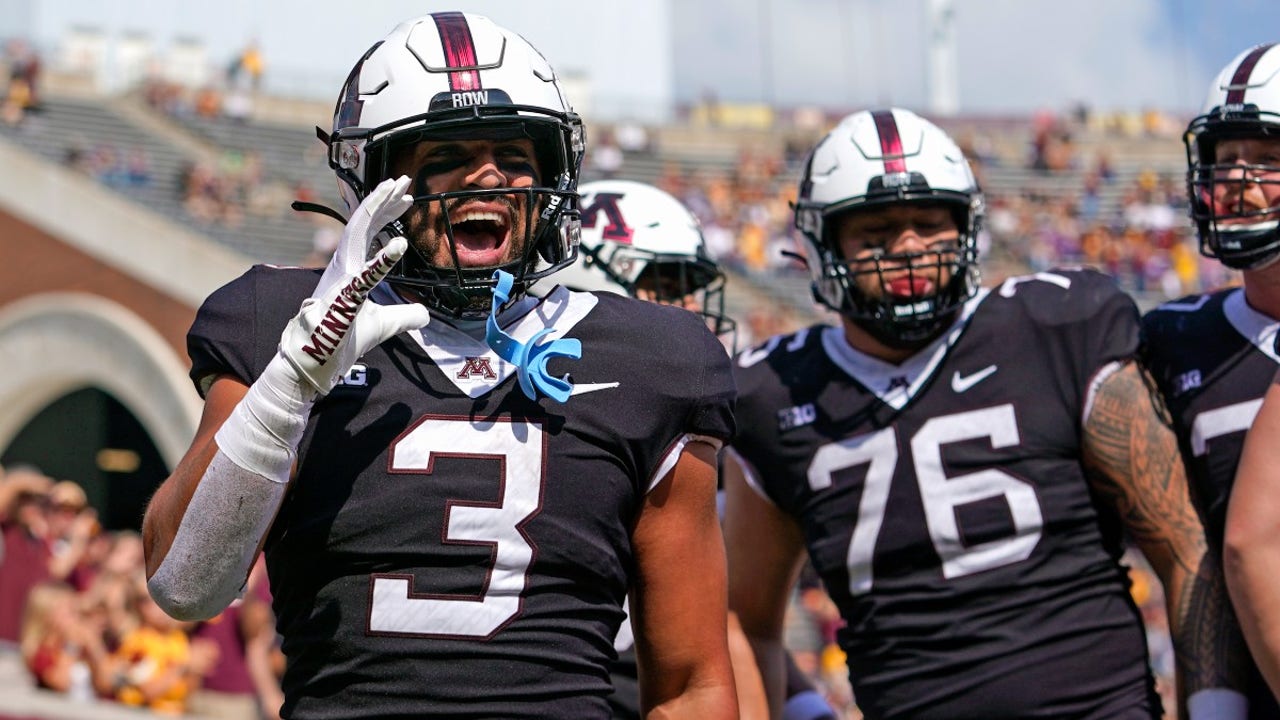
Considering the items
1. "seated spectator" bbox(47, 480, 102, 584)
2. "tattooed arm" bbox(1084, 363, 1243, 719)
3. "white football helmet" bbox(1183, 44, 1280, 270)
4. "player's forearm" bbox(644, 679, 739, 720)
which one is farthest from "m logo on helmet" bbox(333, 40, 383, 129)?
"seated spectator" bbox(47, 480, 102, 584)

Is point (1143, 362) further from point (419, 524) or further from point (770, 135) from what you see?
point (770, 135)

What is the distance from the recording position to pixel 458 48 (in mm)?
2785

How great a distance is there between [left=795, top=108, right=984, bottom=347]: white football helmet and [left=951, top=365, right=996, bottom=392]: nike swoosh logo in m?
0.12

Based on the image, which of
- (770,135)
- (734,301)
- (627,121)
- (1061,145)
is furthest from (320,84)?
(1061,145)

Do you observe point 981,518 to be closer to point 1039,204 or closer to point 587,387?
point 587,387

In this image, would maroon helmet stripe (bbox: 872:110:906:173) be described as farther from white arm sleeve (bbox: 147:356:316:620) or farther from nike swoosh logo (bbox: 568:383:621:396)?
white arm sleeve (bbox: 147:356:316:620)

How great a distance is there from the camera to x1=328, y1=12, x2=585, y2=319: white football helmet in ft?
8.84

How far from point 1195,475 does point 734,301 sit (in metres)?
17.7

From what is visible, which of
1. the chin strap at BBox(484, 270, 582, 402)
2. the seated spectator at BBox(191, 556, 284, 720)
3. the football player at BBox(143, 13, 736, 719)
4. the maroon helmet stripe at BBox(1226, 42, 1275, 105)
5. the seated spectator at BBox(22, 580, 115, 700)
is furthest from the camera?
the seated spectator at BBox(191, 556, 284, 720)

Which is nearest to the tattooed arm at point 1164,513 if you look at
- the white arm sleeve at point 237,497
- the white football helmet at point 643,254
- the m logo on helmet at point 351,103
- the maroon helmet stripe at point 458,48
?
the white football helmet at point 643,254

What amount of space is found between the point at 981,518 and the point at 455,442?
1577mm

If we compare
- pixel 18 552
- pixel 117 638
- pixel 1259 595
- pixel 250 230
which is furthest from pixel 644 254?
pixel 250 230

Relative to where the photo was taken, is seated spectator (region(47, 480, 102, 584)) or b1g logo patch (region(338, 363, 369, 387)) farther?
seated spectator (region(47, 480, 102, 584))

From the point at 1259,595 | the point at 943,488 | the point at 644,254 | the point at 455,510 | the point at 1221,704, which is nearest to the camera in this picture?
the point at 455,510
